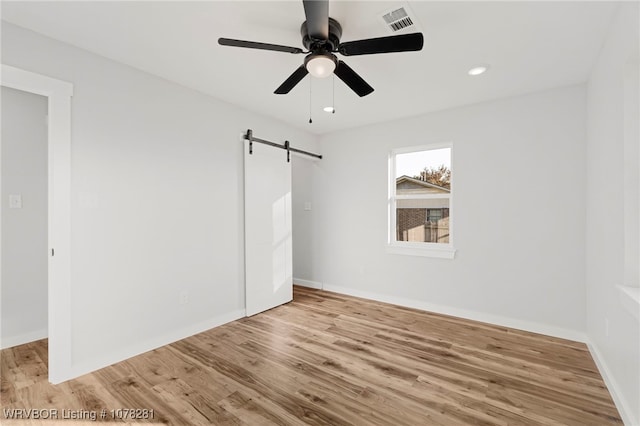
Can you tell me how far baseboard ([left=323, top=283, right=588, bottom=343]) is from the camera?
307 centimetres

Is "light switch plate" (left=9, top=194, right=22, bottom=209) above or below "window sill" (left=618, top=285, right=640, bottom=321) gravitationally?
above

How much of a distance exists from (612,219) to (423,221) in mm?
2073

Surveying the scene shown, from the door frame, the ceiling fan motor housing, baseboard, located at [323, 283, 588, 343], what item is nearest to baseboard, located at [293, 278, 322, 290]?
baseboard, located at [323, 283, 588, 343]

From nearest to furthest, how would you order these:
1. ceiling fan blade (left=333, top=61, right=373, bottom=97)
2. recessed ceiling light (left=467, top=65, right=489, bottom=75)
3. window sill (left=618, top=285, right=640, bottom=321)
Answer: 1. window sill (left=618, top=285, right=640, bottom=321)
2. ceiling fan blade (left=333, top=61, right=373, bottom=97)
3. recessed ceiling light (left=467, top=65, right=489, bottom=75)

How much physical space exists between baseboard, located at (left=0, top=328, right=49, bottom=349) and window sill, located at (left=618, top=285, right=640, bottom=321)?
15.8 ft

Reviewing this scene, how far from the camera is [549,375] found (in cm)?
237

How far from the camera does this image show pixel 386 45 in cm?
181

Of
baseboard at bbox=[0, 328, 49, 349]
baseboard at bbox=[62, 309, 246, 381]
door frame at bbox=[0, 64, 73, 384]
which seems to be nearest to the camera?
door frame at bbox=[0, 64, 73, 384]

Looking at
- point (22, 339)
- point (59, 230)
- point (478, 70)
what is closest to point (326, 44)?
point (478, 70)

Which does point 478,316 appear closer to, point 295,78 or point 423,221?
point 423,221

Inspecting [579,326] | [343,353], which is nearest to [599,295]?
[579,326]

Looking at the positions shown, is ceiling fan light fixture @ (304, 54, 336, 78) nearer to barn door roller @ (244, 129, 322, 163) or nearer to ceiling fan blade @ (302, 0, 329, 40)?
ceiling fan blade @ (302, 0, 329, 40)

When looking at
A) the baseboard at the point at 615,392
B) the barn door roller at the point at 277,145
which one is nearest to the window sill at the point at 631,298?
the baseboard at the point at 615,392

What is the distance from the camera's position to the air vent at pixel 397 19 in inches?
76.2
